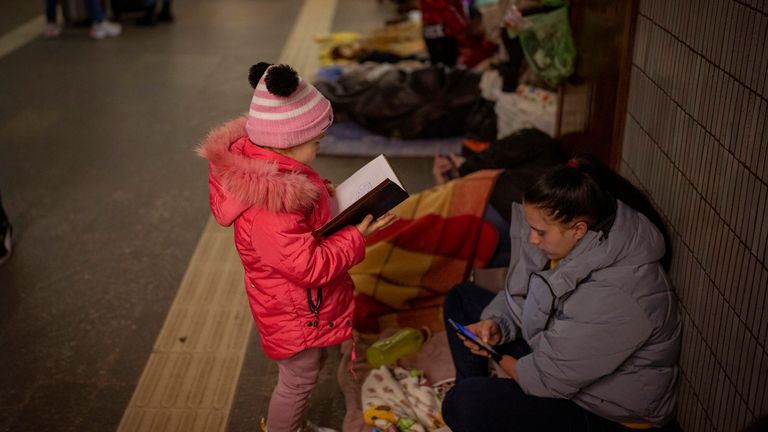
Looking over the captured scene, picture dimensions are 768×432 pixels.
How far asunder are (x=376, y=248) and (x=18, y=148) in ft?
9.94

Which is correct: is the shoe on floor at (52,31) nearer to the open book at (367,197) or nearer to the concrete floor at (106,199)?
the concrete floor at (106,199)

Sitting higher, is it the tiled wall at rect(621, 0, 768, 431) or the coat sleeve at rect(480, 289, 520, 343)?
the tiled wall at rect(621, 0, 768, 431)

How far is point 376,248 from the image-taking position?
3.26m

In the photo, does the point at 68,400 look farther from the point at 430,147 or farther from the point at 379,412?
the point at 430,147

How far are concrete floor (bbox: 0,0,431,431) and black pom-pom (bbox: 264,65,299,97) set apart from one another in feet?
4.10

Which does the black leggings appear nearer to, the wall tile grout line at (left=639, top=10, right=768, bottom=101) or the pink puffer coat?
the pink puffer coat

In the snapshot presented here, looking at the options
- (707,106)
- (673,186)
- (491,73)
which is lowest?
(491,73)

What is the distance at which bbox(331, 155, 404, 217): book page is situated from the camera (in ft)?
7.50

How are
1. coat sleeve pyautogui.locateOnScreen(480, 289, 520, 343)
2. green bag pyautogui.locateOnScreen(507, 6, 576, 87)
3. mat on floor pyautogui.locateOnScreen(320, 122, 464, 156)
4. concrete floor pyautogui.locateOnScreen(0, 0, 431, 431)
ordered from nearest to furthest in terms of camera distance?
1. coat sleeve pyautogui.locateOnScreen(480, 289, 520, 343)
2. concrete floor pyautogui.locateOnScreen(0, 0, 431, 431)
3. green bag pyautogui.locateOnScreen(507, 6, 576, 87)
4. mat on floor pyautogui.locateOnScreen(320, 122, 464, 156)

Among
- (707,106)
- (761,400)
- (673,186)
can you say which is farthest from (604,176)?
(761,400)

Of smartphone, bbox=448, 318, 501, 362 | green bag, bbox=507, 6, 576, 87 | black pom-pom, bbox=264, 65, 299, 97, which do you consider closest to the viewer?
black pom-pom, bbox=264, 65, 299, 97

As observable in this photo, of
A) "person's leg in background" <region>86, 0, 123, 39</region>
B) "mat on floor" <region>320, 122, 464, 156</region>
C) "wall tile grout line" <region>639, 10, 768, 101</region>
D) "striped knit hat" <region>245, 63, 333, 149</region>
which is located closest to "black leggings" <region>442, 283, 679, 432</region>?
"striped knit hat" <region>245, 63, 333, 149</region>

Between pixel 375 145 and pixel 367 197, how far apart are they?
2.99 metres

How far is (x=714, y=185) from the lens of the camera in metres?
2.10
